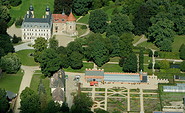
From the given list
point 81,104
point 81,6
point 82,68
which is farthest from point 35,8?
point 81,104

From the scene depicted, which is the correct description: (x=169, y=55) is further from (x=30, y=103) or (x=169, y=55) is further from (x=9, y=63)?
(x=30, y=103)

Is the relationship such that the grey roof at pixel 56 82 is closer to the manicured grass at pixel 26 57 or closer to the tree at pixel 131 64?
the manicured grass at pixel 26 57

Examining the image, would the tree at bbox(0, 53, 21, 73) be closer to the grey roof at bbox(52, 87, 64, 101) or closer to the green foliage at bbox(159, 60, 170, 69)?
the grey roof at bbox(52, 87, 64, 101)

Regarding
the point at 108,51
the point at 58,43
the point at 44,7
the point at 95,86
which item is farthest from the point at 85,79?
the point at 44,7

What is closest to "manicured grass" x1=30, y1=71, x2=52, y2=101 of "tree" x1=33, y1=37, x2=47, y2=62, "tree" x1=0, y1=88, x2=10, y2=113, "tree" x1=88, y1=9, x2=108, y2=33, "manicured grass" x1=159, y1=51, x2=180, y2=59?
"tree" x1=33, y1=37, x2=47, y2=62

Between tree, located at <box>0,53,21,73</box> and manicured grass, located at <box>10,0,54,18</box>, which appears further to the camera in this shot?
manicured grass, located at <box>10,0,54,18</box>

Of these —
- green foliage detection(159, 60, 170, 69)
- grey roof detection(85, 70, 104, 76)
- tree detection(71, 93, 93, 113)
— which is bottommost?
tree detection(71, 93, 93, 113)

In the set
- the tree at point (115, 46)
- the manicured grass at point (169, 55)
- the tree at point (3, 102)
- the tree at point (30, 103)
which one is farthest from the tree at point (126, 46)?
the tree at point (3, 102)
